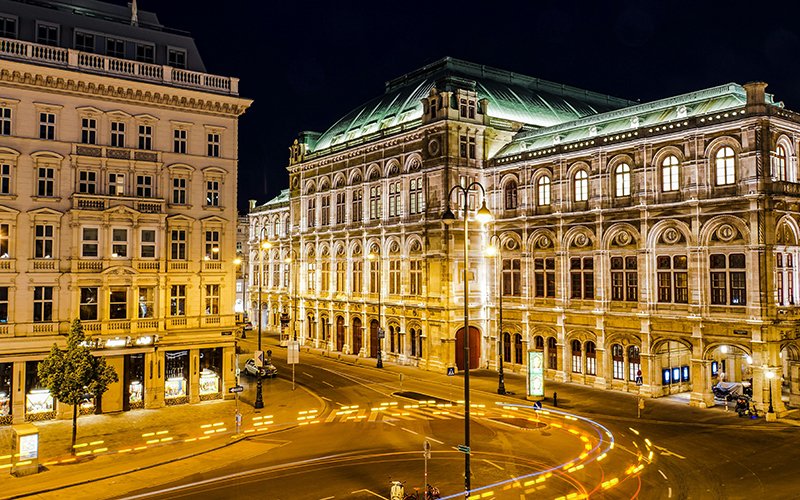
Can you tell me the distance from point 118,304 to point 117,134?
10.8 m

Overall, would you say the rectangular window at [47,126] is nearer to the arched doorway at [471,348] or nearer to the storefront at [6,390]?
the storefront at [6,390]

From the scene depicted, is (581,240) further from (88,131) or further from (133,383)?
(88,131)

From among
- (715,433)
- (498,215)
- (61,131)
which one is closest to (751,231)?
(715,433)

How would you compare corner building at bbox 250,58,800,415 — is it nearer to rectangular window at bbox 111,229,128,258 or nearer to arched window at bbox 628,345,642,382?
arched window at bbox 628,345,642,382

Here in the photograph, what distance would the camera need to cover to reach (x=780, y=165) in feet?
130

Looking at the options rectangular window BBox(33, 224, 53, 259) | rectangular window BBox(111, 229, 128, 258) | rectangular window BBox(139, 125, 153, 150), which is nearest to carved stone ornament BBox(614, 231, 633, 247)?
rectangular window BBox(139, 125, 153, 150)

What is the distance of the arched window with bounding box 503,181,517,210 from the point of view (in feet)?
178

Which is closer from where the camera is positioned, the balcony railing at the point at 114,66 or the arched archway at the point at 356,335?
the balcony railing at the point at 114,66

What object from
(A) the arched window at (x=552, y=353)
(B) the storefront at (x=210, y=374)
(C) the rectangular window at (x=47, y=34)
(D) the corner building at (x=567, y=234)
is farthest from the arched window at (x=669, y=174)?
(C) the rectangular window at (x=47, y=34)

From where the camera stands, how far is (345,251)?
67.9m

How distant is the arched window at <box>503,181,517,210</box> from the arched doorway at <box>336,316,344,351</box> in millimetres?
23412

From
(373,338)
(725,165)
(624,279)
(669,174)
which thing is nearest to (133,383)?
(373,338)

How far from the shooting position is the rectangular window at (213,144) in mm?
43625

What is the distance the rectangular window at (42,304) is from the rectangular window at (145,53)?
16341 mm
